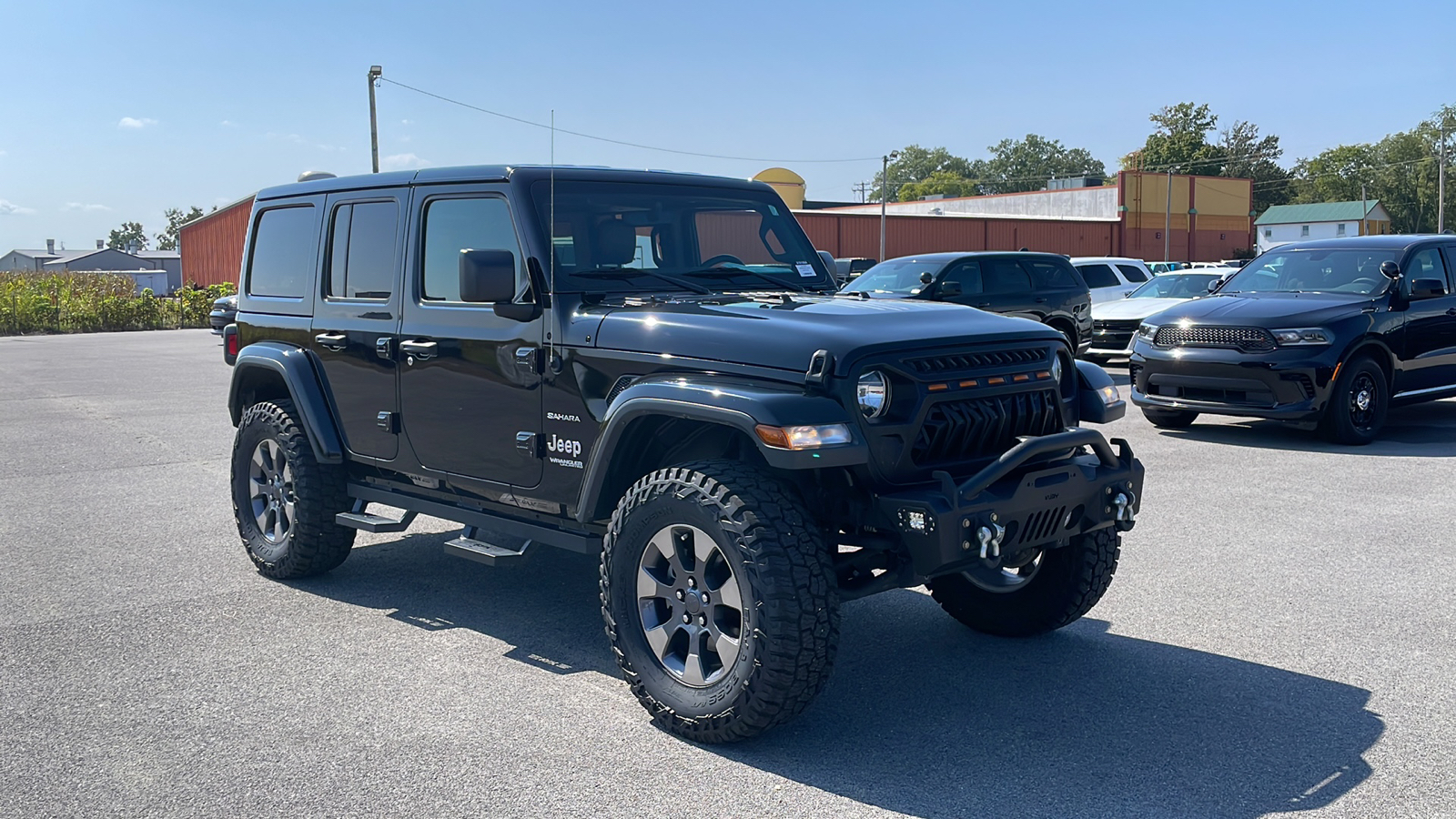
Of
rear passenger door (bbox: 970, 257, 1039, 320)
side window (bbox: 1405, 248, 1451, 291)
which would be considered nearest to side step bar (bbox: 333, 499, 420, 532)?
side window (bbox: 1405, 248, 1451, 291)

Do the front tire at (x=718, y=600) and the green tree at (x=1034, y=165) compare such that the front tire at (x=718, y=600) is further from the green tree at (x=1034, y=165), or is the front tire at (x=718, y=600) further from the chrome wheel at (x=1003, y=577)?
the green tree at (x=1034, y=165)

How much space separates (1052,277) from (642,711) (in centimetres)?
1396

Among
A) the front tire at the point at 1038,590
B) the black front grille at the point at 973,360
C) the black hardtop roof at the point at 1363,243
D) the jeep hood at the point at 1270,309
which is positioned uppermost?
the black hardtop roof at the point at 1363,243

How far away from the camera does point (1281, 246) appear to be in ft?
39.5

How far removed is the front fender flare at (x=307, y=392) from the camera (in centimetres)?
597

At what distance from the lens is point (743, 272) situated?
5477 millimetres

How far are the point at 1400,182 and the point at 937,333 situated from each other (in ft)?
428

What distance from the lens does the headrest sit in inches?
202

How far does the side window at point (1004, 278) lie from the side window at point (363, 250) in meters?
11.7

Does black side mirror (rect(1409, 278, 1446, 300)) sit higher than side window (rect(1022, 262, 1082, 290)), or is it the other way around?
side window (rect(1022, 262, 1082, 290))

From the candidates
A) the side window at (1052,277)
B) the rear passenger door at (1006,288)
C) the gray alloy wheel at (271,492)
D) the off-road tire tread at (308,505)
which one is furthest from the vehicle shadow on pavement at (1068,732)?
the side window at (1052,277)

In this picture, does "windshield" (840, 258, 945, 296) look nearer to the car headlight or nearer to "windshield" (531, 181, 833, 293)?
the car headlight

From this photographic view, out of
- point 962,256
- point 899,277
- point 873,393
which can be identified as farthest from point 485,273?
point 962,256

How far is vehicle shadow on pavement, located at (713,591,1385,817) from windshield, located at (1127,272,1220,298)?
14227 millimetres
